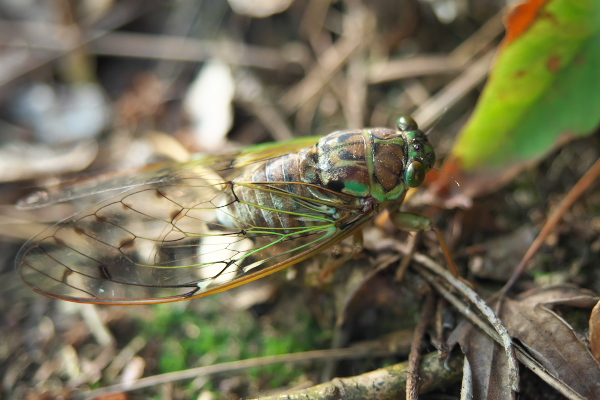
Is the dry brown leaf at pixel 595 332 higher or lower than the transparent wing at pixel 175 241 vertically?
lower

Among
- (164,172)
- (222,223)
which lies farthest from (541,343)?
(164,172)

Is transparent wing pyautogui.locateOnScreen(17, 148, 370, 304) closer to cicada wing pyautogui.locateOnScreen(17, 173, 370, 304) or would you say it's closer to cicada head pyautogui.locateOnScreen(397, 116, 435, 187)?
cicada wing pyautogui.locateOnScreen(17, 173, 370, 304)

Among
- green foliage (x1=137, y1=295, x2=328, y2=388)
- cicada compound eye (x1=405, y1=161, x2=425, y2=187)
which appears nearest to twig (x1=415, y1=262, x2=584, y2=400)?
cicada compound eye (x1=405, y1=161, x2=425, y2=187)

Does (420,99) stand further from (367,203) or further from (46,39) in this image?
(46,39)

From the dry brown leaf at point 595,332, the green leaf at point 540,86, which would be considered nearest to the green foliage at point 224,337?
the dry brown leaf at point 595,332

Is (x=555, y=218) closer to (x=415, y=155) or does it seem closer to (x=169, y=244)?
(x=415, y=155)

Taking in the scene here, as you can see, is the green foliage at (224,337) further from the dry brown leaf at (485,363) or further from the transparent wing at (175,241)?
the dry brown leaf at (485,363)
